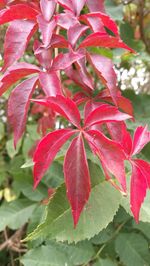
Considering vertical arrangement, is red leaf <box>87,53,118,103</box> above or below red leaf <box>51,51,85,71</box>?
below

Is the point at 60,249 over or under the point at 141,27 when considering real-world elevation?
under

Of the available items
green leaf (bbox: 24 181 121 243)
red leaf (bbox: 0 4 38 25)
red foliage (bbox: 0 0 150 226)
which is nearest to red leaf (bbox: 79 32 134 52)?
red foliage (bbox: 0 0 150 226)

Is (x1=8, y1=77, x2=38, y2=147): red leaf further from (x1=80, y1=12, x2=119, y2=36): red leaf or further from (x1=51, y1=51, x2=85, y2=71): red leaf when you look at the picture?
(x1=80, y1=12, x2=119, y2=36): red leaf

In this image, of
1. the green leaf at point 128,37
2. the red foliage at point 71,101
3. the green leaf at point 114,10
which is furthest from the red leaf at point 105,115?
the green leaf at point 128,37

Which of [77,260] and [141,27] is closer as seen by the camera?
[77,260]

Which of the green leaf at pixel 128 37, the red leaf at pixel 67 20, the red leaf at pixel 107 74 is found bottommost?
the green leaf at pixel 128 37

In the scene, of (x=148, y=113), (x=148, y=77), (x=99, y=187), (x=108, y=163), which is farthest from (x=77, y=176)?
(x=148, y=77)

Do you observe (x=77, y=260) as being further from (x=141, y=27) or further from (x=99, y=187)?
(x=141, y=27)

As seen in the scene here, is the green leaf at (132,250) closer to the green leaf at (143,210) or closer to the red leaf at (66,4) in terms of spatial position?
the green leaf at (143,210)
